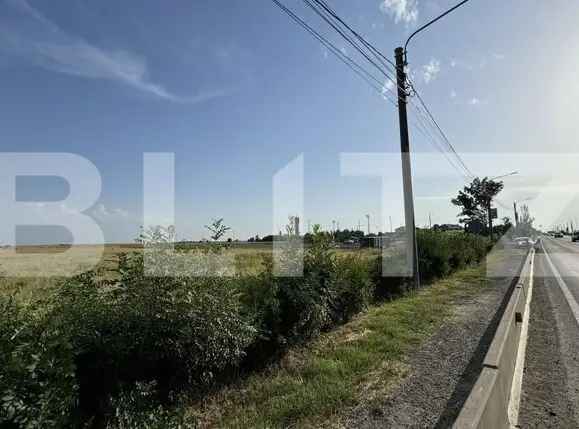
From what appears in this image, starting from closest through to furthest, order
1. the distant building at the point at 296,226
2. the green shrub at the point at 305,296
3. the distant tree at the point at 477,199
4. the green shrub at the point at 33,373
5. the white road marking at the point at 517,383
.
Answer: the green shrub at the point at 33,373 < the white road marking at the point at 517,383 < the green shrub at the point at 305,296 < the distant building at the point at 296,226 < the distant tree at the point at 477,199

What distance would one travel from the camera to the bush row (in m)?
2.51

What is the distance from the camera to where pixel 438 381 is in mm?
4480

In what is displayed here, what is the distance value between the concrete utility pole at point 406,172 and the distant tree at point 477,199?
3166 cm

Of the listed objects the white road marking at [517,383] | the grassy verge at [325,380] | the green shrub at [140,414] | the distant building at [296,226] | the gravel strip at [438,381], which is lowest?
the white road marking at [517,383]

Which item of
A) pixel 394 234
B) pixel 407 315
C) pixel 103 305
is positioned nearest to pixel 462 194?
pixel 394 234

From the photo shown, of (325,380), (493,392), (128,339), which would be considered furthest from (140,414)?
(493,392)

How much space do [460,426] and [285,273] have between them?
3.35m

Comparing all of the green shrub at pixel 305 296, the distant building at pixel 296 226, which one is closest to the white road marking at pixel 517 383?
the green shrub at pixel 305 296

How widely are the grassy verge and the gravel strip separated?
0.17m

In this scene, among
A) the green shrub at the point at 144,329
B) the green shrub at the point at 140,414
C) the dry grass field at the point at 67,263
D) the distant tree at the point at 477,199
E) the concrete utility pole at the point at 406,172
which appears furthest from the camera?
the distant tree at the point at 477,199

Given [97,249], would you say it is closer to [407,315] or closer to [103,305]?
[103,305]

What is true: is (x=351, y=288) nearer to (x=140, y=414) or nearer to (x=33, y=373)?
(x=140, y=414)

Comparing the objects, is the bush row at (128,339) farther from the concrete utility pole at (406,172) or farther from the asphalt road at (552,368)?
the concrete utility pole at (406,172)

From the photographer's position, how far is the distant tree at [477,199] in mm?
38938
